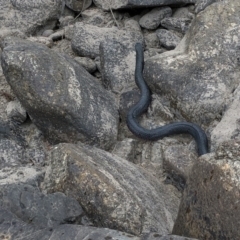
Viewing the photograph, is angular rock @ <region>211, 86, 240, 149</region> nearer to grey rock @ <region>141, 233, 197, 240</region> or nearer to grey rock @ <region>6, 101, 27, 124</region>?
grey rock @ <region>6, 101, 27, 124</region>

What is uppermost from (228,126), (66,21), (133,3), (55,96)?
(133,3)

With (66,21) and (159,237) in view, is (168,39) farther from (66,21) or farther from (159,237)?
(159,237)

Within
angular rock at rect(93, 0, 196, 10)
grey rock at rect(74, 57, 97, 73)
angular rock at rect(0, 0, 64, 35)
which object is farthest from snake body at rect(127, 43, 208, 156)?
angular rock at rect(0, 0, 64, 35)

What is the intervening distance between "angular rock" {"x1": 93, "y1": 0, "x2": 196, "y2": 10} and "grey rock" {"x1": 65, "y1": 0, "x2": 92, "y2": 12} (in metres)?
0.08

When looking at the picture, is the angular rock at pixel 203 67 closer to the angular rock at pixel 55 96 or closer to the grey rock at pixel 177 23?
the grey rock at pixel 177 23

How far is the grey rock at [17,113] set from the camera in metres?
4.89

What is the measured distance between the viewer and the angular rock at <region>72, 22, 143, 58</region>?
5.71 m

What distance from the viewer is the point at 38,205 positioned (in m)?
3.53

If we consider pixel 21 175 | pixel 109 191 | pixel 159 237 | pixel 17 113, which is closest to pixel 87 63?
pixel 17 113

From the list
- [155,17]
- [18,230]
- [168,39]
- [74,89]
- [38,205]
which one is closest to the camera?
[18,230]

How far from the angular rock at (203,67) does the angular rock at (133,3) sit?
2.02ft

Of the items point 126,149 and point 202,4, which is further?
point 202,4

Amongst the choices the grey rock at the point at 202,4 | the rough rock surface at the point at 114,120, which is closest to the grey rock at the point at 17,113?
the rough rock surface at the point at 114,120

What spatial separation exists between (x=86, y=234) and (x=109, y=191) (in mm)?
670
